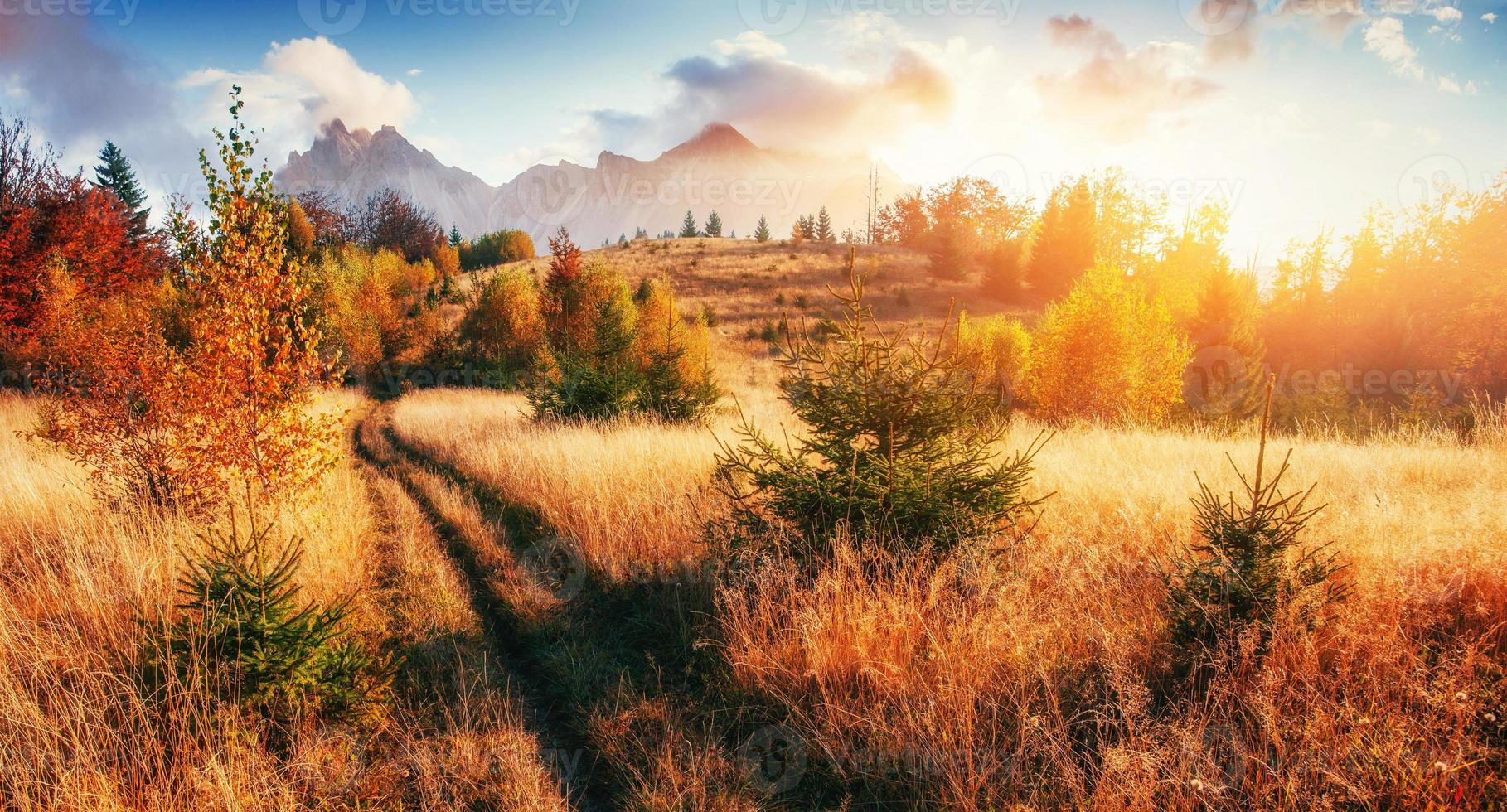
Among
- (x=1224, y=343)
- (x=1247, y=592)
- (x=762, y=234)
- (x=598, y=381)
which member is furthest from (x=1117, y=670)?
(x=762, y=234)

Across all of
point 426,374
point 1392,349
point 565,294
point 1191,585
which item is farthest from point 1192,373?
point 426,374

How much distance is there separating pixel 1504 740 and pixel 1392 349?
1383 inches

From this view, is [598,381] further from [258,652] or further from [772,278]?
[772,278]

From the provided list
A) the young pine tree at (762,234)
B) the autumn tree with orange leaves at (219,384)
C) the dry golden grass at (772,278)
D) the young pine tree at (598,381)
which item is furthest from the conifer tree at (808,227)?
the autumn tree with orange leaves at (219,384)

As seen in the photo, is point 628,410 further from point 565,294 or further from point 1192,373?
point 1192,373

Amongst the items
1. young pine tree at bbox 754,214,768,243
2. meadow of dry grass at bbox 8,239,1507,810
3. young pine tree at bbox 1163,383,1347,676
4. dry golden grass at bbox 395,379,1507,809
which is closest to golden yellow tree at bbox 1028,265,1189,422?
meadow of dry grass at bbox 8,239,1507,810

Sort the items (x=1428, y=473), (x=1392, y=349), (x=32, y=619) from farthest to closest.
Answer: (x=1392, y=349)
(x=1428, y=473)
(x=32, y=619)

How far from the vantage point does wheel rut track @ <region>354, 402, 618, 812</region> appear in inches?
123

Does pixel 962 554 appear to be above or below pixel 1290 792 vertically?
above

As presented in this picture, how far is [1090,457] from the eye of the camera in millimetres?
8609

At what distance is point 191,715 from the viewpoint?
3242mm

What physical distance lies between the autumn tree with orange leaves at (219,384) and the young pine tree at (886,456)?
4.35 m

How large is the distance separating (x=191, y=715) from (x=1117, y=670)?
17.1 ft

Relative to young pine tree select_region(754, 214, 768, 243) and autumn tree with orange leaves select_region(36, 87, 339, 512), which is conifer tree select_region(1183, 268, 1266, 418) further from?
young pine tree select_region(754, 214, 768, 243)
